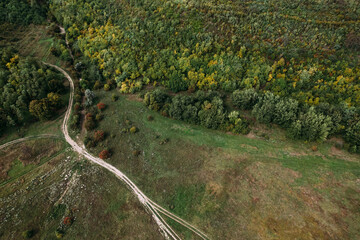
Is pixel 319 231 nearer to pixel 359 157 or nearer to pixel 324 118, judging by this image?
pixel 359 157

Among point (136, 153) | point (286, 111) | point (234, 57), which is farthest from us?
point (234, 57)

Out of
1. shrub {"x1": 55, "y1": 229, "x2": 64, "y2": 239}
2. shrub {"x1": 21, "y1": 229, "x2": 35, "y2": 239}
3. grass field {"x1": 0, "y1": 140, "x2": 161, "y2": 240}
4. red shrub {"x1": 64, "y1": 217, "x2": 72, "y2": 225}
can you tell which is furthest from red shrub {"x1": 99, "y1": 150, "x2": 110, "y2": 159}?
shrub {"x1": 21, "y1": 229, "x2": 35, "y2": 239}

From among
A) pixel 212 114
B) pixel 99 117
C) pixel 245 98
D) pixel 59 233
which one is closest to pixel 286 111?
pixel 245 98

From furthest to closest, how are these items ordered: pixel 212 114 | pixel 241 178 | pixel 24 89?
pixel 24 89 → pixel 212 114 → pixel 241 178

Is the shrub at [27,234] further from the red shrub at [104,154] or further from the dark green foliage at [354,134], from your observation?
the dark green foliage at [354,134]

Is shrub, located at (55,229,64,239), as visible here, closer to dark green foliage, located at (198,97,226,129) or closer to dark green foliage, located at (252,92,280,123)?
dark green foliage, located at (198,97,226,129)

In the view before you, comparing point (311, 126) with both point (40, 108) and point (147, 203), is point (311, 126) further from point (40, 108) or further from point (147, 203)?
point (40, 108)

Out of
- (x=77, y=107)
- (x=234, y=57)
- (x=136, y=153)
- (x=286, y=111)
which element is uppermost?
(x=234, y=57)
